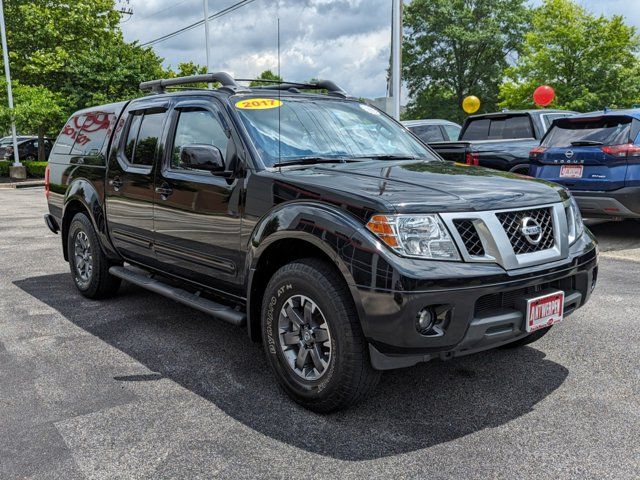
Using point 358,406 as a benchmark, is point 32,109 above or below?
above

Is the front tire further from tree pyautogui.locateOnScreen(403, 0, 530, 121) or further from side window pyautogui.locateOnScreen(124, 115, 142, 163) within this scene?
tree pyautogui.locateOnScreen(403, 0, 530, 121)

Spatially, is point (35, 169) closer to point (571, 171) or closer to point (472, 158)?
point (472, 158)

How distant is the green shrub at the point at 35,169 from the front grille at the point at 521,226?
24.4 metres

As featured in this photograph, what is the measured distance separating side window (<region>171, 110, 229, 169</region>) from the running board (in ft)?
3.00

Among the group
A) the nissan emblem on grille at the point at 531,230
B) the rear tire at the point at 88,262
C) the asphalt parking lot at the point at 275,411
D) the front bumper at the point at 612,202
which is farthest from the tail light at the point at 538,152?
the rear tire at the point at 88,262

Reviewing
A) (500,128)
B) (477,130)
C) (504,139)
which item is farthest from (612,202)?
(477,130)

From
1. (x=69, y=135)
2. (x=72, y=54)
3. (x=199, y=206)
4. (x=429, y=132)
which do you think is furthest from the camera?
(x=72, y=54)

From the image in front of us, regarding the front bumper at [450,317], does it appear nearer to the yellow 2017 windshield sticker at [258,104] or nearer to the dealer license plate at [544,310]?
the dealer license plate at [544,310]

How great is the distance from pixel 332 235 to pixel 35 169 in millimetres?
24774

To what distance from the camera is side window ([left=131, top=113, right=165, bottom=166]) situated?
4.63 metres

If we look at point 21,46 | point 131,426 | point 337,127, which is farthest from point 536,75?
point 131,426

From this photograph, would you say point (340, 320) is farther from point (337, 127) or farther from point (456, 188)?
point (337, 127)

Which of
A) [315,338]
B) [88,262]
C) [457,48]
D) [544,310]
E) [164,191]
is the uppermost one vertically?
[457,48]

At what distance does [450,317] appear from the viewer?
112 inches
